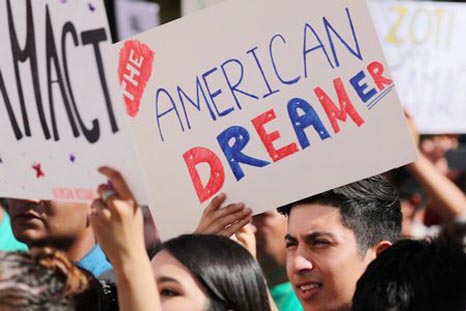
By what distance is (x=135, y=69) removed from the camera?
13.2ft

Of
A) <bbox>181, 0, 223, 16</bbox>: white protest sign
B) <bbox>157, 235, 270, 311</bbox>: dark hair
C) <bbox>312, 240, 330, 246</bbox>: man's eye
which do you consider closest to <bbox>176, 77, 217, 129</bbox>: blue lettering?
<bbox>157, 235, 270, 311</bbox>: dark hair

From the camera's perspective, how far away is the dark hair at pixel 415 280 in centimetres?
333

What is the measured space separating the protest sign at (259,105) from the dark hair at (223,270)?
0.19 meters

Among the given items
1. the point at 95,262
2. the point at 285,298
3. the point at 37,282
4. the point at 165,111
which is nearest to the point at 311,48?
the point at 165,111

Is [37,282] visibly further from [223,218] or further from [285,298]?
[285,298]

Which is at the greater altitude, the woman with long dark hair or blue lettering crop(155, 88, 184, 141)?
blue lettering crop(155, 88, 184, 141)

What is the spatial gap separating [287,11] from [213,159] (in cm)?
44

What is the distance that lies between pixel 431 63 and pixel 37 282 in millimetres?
3823

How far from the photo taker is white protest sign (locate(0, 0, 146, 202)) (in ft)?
11.2

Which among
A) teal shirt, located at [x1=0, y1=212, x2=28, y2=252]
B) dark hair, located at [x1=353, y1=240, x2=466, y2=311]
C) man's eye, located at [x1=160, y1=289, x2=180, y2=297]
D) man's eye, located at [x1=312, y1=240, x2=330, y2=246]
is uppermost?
teal shirt, located at [x1=0, y1=212, x2=28, y2=252]

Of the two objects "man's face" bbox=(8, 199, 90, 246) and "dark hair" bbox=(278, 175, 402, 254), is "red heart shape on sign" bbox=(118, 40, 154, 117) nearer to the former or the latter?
"dark hair" bbox=(278, 175, 402, 254)

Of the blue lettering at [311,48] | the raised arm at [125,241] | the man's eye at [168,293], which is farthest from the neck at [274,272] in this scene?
the raised arm at [125,241]

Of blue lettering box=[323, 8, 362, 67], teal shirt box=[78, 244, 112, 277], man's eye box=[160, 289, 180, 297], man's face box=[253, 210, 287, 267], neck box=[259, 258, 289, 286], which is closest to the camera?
man's eye box=[160, 289, 180, 297]

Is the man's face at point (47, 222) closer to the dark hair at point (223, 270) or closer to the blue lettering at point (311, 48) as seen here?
the dark hair at point (223, 270)
